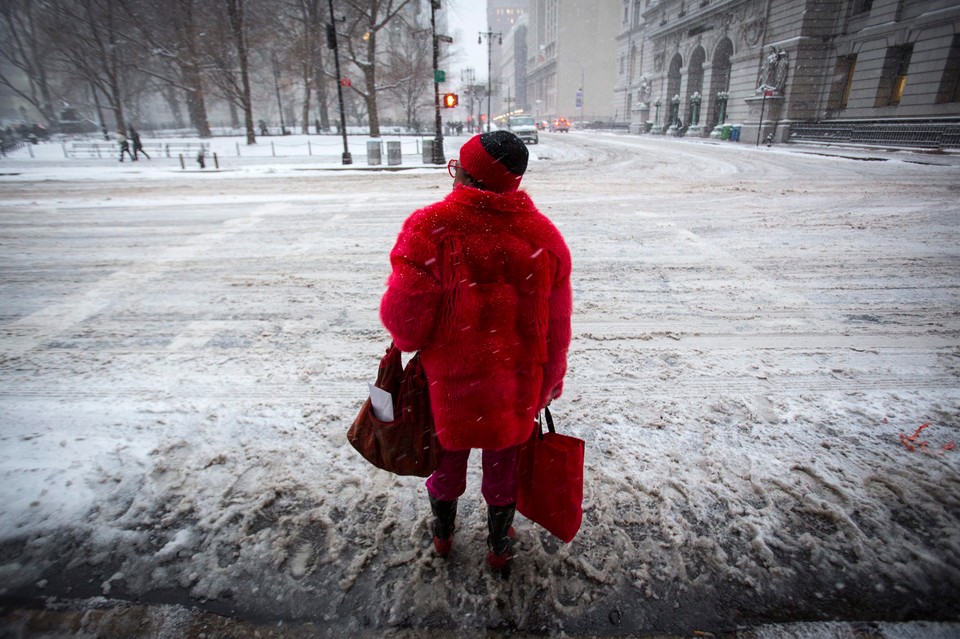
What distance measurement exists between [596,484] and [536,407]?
3.40 feet

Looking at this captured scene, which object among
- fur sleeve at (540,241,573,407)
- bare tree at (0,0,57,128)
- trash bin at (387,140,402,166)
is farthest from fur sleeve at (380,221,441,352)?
bare tree at (0,0,57,128)

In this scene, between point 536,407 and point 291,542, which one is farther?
point 291,542

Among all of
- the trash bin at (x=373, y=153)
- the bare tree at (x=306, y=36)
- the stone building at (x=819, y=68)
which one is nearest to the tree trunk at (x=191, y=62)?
the bare tree at (x=306, y=36)

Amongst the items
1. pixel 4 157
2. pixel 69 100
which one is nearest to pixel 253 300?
pixel 4 157

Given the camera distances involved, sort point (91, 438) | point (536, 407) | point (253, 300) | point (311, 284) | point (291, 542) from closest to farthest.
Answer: point (536, 407)
point (291, 542)
point (91, 438)
point (253, 300)
point (311, 284)

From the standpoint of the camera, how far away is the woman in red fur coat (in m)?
1.58

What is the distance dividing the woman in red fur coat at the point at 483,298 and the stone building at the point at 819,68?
29.6m

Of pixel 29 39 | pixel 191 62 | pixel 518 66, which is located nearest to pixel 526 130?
pixel 191 62

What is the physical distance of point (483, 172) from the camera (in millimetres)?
1592

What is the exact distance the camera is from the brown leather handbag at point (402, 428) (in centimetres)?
185

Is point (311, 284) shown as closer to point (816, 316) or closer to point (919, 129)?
point (816, 316)

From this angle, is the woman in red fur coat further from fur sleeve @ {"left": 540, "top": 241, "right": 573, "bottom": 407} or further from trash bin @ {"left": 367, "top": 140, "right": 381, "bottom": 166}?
trash bin @ {"left": 367, "top": 140, "right": 381, "bottom": 166}

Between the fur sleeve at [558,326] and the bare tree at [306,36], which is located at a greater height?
the bare tree at [306,36]

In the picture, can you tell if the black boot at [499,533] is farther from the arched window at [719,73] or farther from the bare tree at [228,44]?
the arched window at [719,73]
